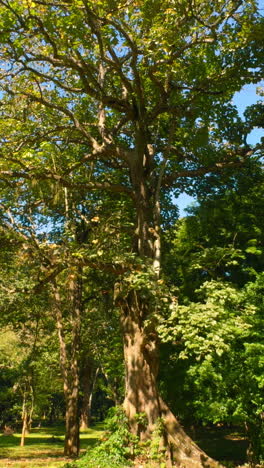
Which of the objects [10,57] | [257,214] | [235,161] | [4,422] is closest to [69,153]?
[10,57]

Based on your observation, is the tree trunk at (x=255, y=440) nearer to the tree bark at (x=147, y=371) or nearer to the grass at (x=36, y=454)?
the tree bark at (x=147, y=371)

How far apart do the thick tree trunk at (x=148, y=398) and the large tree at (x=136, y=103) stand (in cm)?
3

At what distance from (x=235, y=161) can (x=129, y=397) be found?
884cm

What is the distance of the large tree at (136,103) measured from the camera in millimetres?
10977

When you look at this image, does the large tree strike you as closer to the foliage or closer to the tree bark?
the tree bark

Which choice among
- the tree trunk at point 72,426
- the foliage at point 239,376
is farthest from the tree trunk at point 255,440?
the tree trunk at point 72,426

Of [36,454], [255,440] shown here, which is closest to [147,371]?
[255,440]

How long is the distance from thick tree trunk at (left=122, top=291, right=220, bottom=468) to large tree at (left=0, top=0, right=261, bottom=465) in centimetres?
3

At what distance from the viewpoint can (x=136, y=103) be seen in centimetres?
1382

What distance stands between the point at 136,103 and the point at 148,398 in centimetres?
932

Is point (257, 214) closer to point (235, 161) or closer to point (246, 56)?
point (235, 161)

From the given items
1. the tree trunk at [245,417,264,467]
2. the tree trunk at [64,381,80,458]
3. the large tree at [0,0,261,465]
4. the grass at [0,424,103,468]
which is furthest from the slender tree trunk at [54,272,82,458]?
the tree trunk at [245,417,264,467]

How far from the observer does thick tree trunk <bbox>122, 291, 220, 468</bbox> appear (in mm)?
10531

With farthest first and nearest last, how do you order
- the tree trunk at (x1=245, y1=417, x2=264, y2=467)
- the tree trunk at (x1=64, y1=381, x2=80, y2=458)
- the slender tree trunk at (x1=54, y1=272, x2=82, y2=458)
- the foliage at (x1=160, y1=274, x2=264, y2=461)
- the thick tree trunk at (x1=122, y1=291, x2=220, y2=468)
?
the slender tree trunk at (x1=54, y1=272, x2=82, y2=458) → the tree trunk at (x1=64, y1=381, x2=80, y2=458) → the tree trunk at (x1=245, y1=417, x2=264, y2=467) → the foliage at (x1=160, y1=274, x2=264, y2=461) → the thick tree trunk at (x1=122, y1=291, x2=220, y2=468)
